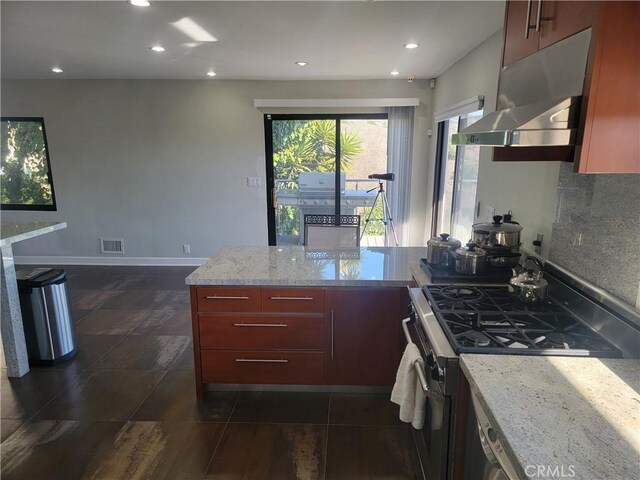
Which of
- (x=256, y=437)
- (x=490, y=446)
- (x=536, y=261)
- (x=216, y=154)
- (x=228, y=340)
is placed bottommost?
(x=256, y=437)

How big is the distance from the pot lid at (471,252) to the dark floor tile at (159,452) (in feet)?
5.27

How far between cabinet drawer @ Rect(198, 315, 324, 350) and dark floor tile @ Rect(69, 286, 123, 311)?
2300 mm

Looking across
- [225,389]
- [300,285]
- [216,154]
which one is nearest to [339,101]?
[216,154]

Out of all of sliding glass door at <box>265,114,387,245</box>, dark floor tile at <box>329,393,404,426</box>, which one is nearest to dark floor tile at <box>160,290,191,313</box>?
sliding glass door at <box>265,114,387,245</box>

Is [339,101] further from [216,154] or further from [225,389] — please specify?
[225,389]

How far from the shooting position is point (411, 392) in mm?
1584

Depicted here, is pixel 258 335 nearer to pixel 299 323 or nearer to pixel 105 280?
pixel 299 323

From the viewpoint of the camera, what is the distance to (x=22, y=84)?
4.89 meters

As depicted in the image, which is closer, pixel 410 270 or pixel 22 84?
pixel 410 270

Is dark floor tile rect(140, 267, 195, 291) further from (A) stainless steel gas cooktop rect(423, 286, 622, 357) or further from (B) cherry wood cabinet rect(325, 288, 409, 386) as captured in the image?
(A) stainless steel gas cooktop rect(423, 286, 622, 357)

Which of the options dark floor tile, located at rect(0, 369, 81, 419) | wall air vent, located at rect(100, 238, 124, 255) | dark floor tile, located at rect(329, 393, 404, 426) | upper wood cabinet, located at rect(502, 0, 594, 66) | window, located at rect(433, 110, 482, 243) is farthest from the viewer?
wall air vent, located at rect(100, 238, 124, 255)

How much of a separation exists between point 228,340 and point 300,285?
0.56 metres

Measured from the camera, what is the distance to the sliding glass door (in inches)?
199

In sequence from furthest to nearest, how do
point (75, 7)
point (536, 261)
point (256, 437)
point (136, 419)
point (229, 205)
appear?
point (229, 205) → point (75, 7) → point (136, 419) → point (256, 437) → point (536, 261)
